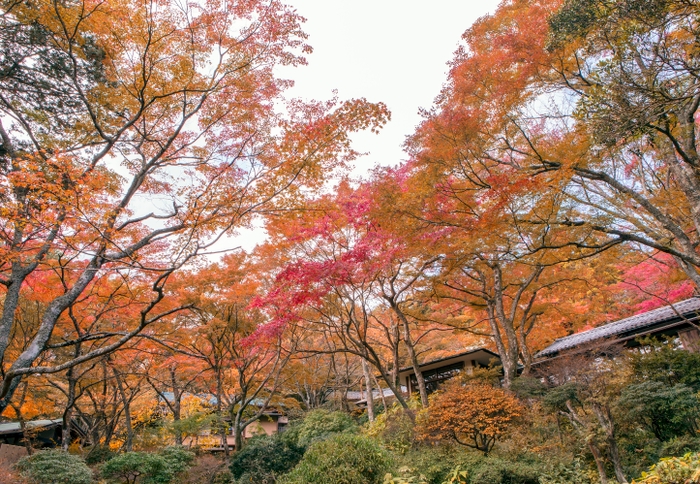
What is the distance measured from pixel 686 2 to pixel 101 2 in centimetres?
731

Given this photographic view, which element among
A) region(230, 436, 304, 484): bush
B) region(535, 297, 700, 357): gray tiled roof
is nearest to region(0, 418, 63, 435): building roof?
region(230, 436, 304, 484): bush

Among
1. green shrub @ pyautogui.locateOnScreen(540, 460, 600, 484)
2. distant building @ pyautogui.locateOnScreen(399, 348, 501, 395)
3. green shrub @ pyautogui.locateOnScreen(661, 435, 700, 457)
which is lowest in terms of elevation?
green shrub @ pyautogui.locateOnScreen(540, 460, 600, 484)

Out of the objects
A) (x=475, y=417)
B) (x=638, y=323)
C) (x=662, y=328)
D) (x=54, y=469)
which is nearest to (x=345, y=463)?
(x=475, y=417)

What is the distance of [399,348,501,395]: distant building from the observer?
1548 centimetres

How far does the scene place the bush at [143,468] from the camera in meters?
9.91

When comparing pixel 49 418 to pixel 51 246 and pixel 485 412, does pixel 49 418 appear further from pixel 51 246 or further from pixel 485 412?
pixel 485 412

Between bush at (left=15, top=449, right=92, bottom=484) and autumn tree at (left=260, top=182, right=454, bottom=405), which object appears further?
autumn tree at (left=260, top=182, right=454, bottom=405)

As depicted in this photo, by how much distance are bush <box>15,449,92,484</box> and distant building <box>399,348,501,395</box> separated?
11.7 metres

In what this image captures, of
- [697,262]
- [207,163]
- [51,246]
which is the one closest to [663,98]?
[697,262]

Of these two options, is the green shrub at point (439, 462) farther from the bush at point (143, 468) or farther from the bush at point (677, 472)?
the bush at point (143, 468)

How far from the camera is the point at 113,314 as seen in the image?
11.1 metres

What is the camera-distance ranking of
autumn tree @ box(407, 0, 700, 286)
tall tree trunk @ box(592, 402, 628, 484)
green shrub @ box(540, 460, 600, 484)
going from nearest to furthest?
autumn tree @ box(407, 0, 700, 286)
tall tree trunk @ box(592, 402, 628, 484)
green shrub @ box(540, 460, 600, 484)

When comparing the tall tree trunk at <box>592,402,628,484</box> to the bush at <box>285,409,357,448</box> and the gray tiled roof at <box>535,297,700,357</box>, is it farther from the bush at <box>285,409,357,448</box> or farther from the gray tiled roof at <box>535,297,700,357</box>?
the bush at <box>285,409,357,448</box>

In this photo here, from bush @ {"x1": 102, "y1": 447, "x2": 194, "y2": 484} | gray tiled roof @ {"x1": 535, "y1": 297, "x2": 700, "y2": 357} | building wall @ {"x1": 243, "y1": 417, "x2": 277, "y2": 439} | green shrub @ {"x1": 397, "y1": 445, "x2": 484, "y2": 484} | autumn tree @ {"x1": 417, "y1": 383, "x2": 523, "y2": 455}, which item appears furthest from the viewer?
building wall @ {"x1": 243, "y1": 417, "x2": 277, "y2": 439}
